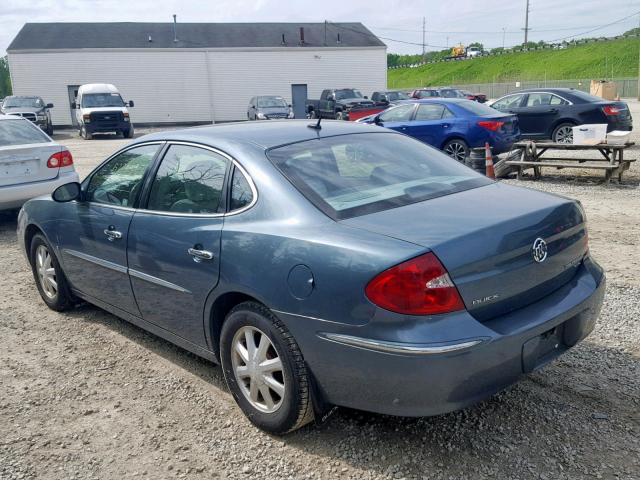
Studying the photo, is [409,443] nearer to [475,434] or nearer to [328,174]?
[475,434]

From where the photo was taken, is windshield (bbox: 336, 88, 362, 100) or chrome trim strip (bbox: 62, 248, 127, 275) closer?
chrome trim strip (bbox: 62, 248, 127, 275)

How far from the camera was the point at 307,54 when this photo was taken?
129ft

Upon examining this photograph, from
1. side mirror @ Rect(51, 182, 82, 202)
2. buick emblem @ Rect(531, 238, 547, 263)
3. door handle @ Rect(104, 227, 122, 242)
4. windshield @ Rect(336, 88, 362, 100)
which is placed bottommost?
door handle @ Rect(104, 227, 122, 242)

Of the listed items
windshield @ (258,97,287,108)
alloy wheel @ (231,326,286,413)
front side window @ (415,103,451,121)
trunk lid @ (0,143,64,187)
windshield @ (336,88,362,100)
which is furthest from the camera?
windshield @ (336,88,362,100)

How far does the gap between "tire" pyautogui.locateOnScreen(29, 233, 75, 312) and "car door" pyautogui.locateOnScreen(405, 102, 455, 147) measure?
28.2 feet

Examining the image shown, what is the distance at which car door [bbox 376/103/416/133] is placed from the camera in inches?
507

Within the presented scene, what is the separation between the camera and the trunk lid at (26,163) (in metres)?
7.93

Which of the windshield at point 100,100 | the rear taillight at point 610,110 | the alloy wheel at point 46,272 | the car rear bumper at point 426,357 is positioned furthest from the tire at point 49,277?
the windshield at point 100,100

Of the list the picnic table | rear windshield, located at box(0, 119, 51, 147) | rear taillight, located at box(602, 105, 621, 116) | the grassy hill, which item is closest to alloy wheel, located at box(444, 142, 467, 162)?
the picnic table

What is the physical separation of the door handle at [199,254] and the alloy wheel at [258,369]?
0.44m

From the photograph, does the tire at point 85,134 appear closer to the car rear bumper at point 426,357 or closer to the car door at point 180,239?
the car door at point 180,239

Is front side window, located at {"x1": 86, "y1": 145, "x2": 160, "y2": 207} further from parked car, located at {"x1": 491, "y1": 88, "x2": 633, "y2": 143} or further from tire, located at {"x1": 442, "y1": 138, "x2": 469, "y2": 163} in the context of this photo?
parked car, located at {"x1": 491, "y1": 88, "x2": 633, "y2": 143}

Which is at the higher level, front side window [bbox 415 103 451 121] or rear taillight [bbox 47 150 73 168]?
front side window [bbox 415 103 451 121]

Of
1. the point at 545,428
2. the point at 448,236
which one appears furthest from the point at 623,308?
the point at 448,236
